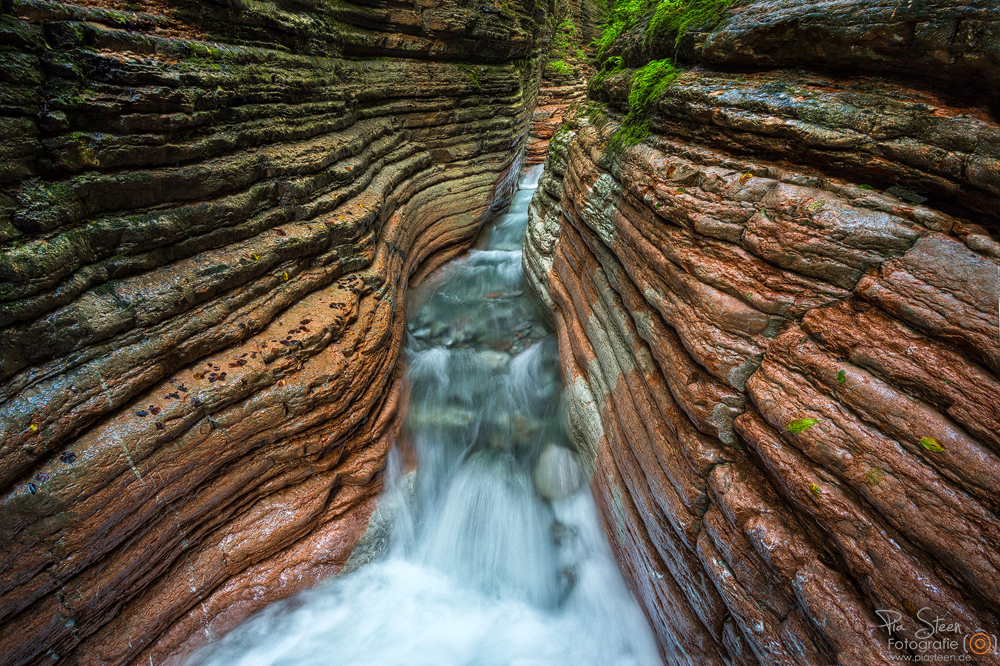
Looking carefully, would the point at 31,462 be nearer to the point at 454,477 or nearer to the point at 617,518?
the point at 454,477

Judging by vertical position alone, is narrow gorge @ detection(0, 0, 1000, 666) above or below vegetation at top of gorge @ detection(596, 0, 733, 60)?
below

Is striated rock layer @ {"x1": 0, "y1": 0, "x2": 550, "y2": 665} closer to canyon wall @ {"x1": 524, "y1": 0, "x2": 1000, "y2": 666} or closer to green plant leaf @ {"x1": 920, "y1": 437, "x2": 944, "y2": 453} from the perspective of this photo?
canyon wall @ {"x1": 524, "y1": 0, "x2": 1000, "y2": 666}

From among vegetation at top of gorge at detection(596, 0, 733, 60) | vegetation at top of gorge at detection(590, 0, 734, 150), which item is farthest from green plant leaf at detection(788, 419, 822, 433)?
vegetation at top of gorge at detection(596, 0, 733, 60)

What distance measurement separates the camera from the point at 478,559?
16.5 feet

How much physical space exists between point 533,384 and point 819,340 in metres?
4.12

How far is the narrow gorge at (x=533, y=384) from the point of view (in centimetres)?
233

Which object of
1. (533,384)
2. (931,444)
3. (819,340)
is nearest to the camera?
(931,444)

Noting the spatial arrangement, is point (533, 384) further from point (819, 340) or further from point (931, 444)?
point (931, 444)

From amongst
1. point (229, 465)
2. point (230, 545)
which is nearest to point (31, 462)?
point (229, 465)

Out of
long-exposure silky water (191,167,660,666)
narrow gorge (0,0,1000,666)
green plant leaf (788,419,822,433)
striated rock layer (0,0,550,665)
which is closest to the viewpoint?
narrow gorge (0,0,1000,666)

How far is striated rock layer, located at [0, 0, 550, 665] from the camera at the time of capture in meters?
2.98

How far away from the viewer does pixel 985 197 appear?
2.31m

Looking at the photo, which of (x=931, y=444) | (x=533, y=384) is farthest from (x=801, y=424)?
(x=533, y=384)

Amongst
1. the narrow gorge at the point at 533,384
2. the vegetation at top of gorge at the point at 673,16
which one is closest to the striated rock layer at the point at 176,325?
the narrow gorge at the point at 533,384
